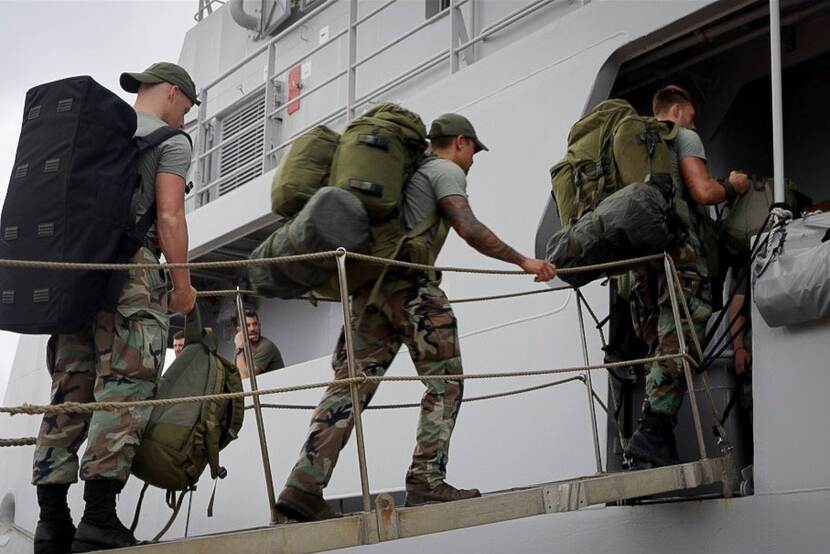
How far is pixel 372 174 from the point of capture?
3453 millimetres

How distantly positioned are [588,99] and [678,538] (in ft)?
6.89

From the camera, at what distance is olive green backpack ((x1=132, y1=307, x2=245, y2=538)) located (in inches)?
123

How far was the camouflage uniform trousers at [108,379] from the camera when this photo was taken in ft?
9.79

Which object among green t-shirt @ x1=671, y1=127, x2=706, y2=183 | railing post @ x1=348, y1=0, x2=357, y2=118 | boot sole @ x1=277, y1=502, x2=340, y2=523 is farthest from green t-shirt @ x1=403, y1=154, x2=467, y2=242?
railing post @ x1=348, y1=0, x2=357, y2=118

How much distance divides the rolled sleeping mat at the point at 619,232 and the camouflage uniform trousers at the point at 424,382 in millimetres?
591

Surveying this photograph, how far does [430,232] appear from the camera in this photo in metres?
3.60

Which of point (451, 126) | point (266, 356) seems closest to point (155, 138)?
point (451, 126)

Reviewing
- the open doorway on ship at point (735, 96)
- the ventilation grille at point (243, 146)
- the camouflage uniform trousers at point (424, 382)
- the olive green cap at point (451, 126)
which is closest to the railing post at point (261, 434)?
the camouflage uniform trousers at point (424, 382)

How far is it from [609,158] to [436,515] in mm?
1540

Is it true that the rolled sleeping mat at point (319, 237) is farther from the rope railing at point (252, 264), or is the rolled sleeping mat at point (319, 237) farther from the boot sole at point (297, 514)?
the boot sole at point (297, 514)

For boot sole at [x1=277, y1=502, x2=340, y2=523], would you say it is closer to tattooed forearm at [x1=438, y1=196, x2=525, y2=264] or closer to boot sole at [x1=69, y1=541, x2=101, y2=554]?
boot sole at [x1=69, y1=541, x2=101, y2=554]

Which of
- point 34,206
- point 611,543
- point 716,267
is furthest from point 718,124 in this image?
point 34,206

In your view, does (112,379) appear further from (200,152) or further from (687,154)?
(200,152)

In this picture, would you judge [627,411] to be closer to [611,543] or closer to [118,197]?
[611,543]
